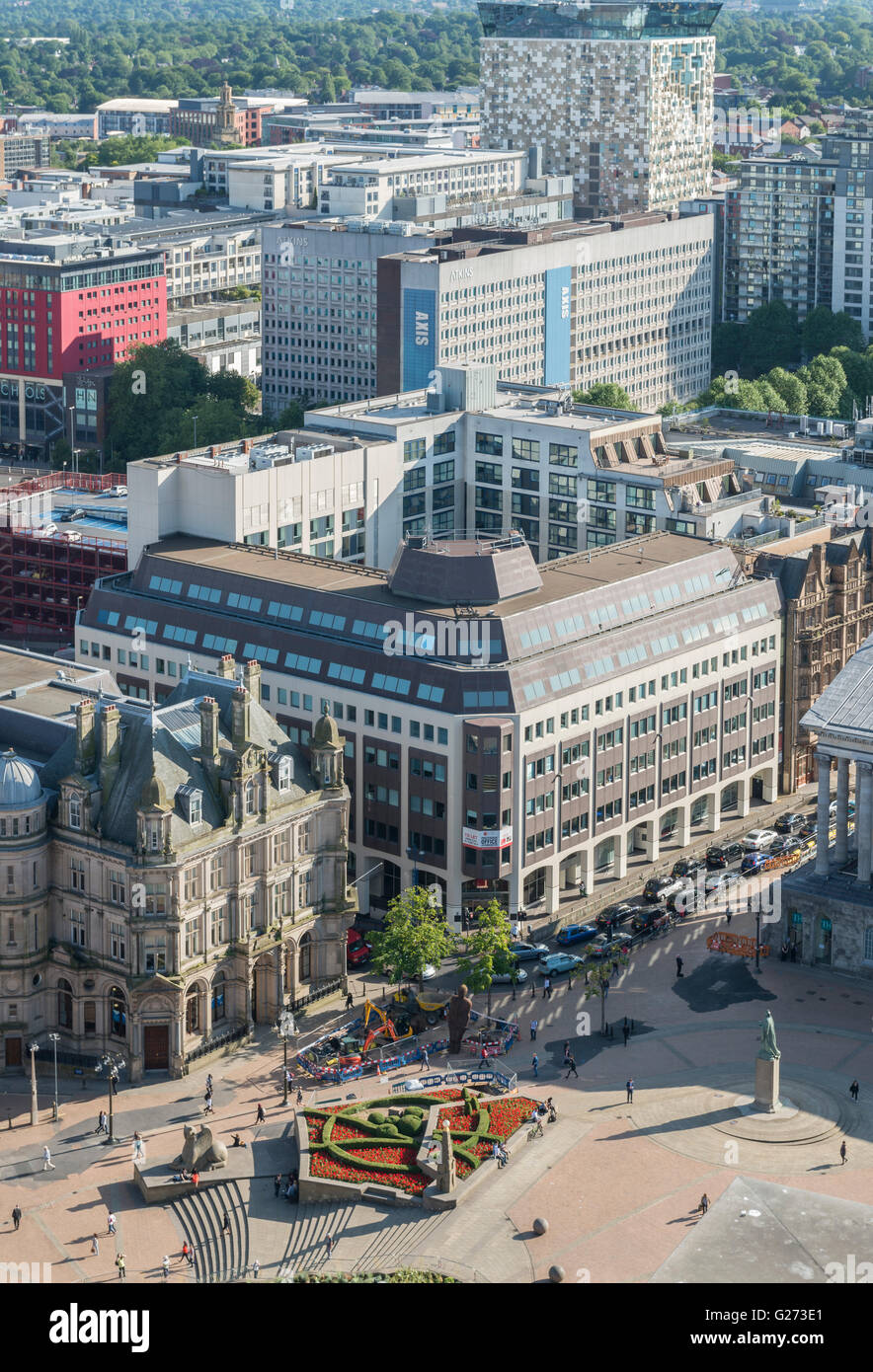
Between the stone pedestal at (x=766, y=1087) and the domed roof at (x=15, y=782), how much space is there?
178 ft

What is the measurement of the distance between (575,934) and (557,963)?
658 centimetres

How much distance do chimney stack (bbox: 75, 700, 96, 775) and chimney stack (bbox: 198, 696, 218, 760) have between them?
7872mm

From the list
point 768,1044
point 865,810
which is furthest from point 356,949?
point 865,810

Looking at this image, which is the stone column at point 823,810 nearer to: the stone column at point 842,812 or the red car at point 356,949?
the stone column at point 842,812

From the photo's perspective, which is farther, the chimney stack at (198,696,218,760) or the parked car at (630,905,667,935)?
the parked car at (630,905,667,935)

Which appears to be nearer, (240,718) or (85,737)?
(85,737)

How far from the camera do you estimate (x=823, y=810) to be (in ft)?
624

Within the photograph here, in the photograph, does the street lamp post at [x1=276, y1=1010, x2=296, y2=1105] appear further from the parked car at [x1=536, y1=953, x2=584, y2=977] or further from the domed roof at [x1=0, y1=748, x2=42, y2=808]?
the domed roof at [x1=0, y1=748, x2=42, y2=808]

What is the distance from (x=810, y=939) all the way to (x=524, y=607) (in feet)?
118

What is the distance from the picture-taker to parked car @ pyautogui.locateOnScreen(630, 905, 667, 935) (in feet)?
636

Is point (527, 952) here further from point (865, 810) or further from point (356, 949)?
point (865, 810)

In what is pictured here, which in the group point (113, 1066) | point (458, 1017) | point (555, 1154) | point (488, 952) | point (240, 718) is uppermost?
point (240, 718)

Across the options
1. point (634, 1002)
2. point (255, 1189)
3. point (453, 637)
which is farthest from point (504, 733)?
point (255, 1189)

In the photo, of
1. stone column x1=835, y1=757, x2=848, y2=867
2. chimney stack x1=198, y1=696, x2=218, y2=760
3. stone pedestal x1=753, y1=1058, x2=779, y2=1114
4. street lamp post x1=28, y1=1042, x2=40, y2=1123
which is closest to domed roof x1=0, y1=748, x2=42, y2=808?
chimney stack x1=198, y1=696, x2=218, y2=760
